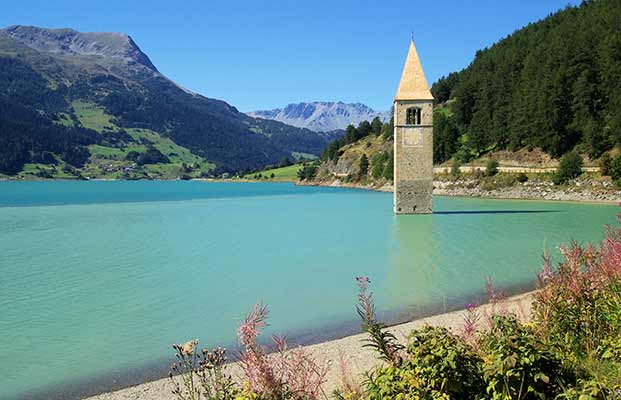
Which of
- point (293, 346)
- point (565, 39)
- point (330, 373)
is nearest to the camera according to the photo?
point (330, 373)

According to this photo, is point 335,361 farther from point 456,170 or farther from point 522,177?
point 456,170

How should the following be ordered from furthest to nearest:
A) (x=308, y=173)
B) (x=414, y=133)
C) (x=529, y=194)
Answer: (x=308, y=173)
(x=529, y=194)
(x=414, y=133)

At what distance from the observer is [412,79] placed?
149ft

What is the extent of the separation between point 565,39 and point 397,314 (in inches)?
3308

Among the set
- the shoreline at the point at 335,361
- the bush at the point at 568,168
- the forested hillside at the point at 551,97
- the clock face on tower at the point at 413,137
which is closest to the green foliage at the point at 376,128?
the forested hillside at the point at 551,97

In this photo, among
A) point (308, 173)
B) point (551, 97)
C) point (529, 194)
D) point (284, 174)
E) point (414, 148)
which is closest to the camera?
point (414, 148)

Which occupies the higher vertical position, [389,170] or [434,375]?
[389,170]

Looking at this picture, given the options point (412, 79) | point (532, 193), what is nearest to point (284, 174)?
point (532, 193)

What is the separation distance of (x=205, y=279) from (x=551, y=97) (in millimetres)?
64989

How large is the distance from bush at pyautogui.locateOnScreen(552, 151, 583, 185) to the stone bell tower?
26109mm

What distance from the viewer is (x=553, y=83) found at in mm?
72812

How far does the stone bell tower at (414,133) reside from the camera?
44.6m

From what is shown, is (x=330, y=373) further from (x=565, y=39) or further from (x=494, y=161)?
(x=565, y=39)

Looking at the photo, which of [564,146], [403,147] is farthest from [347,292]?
[564,146]
